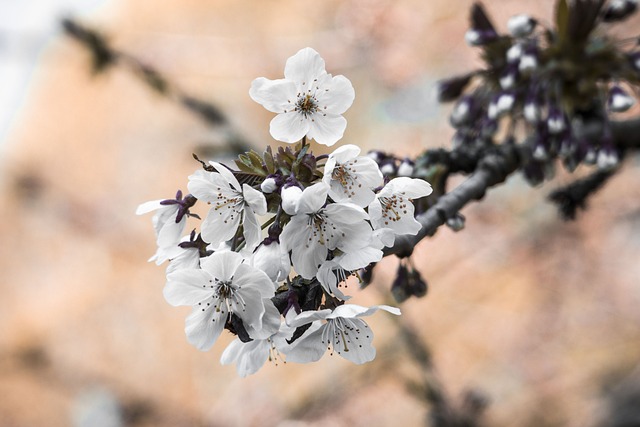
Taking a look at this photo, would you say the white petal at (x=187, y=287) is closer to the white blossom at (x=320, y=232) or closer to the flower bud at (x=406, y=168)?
the white blossom at (x=320, y=232)

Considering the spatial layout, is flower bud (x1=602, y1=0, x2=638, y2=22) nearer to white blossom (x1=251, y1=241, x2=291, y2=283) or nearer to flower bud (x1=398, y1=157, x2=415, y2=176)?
flower bud (x1=398, y1=157, x2=415, y2=176)

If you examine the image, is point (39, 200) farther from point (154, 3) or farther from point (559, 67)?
point (559, 67)

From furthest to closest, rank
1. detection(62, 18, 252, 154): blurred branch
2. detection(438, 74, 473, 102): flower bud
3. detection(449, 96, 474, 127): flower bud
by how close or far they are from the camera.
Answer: detection(62, 18, 252, 154): blurred branch < detection(438, 74, 473, 102): flower bud < detection(449, 96, 474, 127): flower bud

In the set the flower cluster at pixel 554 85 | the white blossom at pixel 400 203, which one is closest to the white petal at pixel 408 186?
the white blossom at pixel 400 203

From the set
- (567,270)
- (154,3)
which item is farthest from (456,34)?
(154,3)

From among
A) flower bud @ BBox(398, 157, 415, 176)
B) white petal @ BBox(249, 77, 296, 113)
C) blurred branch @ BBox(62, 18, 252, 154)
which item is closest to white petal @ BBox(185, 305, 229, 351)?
white petal @ BBox(249, 77, 296, 113)

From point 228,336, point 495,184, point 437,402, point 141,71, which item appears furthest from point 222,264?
point 228,336

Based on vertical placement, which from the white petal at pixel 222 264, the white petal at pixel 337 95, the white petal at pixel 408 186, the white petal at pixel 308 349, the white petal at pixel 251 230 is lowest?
the white petal at pixel 308 349
